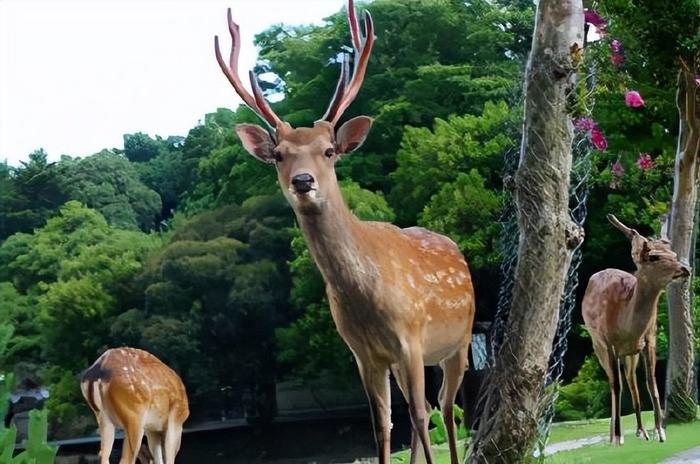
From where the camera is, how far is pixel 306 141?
113 inches

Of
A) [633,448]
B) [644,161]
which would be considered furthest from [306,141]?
[644,161]

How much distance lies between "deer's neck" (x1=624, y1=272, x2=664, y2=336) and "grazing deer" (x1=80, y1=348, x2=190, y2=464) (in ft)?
6.36

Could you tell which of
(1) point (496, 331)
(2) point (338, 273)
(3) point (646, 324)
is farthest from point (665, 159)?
(2) point (338, 273)

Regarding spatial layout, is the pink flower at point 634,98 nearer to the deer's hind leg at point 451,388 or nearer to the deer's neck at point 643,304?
the deer's neck at point 643,304

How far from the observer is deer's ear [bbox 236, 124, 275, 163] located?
299cm

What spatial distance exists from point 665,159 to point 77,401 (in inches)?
184

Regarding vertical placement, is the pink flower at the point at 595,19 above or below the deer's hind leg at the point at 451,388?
above

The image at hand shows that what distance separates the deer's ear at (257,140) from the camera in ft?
9.80

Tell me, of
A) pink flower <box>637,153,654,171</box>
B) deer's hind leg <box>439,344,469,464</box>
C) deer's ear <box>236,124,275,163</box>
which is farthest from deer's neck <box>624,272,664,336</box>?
Answer: pink flower <box>637,153,654,171</box>

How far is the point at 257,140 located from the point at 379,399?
855 millimetres

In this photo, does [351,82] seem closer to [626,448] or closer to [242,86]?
[242,86]

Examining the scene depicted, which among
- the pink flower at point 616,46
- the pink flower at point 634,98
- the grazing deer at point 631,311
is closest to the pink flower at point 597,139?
the pink flower at point 634,98

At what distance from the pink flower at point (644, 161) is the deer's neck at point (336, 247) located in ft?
12.3

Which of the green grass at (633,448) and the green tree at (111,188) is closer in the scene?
the green grass at (633,448)
